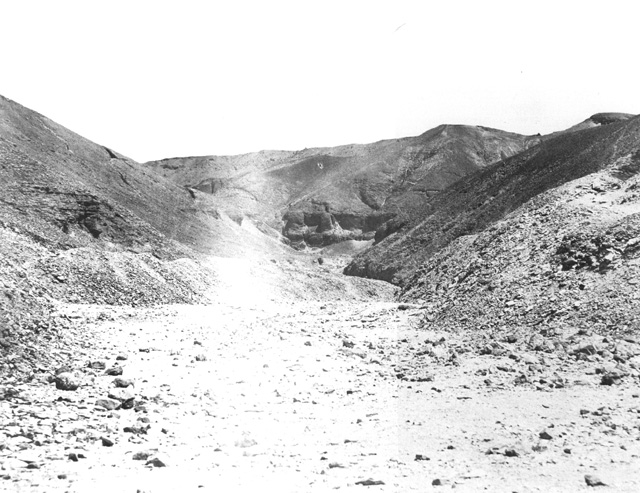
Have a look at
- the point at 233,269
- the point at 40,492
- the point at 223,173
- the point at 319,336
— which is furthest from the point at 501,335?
the point at 223,173

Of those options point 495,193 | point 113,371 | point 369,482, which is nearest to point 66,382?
point 113,371

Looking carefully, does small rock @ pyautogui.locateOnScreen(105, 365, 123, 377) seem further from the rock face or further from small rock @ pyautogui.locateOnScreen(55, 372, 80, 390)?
the rock face

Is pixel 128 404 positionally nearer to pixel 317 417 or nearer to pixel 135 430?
pixel 135 430

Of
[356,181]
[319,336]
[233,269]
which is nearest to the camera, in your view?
[319,336]

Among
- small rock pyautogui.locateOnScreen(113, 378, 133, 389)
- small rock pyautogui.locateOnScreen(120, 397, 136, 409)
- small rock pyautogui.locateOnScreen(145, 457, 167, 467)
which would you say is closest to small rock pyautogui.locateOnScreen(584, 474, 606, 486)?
small rock pyautogui.locateOnScreen(145, 457, 167, 467)

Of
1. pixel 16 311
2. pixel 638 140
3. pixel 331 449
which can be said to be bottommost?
pixel 331 449

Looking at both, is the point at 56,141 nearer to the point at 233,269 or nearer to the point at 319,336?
the point at 233,269

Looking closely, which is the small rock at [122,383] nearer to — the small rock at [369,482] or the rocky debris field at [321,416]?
the rocky debris field at [321,416]

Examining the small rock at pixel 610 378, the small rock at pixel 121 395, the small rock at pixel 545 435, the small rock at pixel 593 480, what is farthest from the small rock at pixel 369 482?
the small rock at pixel 610 378
